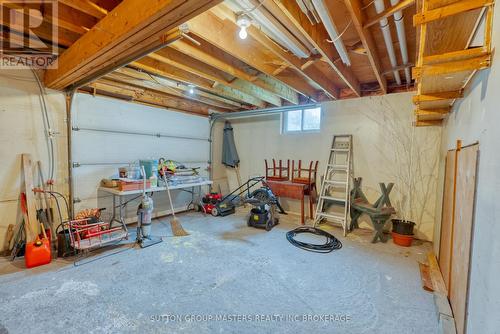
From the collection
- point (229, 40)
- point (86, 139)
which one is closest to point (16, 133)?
point (86, 139)

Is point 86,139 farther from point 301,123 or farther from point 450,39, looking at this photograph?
point 450,39

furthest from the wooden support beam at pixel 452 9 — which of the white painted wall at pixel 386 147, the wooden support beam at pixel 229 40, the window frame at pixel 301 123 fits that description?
the window frame at pixel 301 123

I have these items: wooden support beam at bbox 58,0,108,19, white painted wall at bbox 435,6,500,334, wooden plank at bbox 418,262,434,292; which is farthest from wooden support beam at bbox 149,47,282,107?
wooden plank at bbox 418,262,434,292

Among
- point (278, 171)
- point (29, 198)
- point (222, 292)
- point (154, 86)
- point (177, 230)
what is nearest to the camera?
point (222, 292)

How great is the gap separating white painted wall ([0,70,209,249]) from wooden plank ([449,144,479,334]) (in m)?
4.57

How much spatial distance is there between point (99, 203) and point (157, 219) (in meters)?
1.09

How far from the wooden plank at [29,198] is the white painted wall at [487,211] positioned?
4.09 meters

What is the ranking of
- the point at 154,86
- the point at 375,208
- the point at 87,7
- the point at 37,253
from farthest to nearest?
the point at 154,86 < the point at 375,208 < the point at 37,253 < the point at 87,7

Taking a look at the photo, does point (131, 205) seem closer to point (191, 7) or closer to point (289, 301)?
point (289, 301)

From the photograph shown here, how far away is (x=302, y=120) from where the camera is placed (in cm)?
495

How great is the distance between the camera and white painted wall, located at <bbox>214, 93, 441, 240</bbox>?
3613mm

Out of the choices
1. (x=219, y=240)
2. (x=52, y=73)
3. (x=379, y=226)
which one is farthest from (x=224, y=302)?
(x=52, y=73)

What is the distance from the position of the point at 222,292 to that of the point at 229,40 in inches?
98.5

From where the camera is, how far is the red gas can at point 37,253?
254 cm
